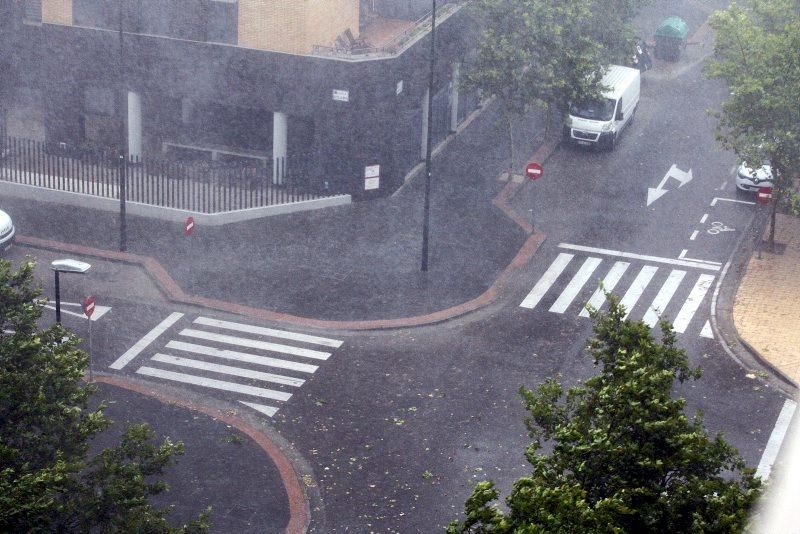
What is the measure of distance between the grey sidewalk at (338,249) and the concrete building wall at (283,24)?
473cm

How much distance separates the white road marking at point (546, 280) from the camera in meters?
25.5

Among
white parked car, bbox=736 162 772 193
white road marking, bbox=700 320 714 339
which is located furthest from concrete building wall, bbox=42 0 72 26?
white parked car, bbox=736 162 772 193

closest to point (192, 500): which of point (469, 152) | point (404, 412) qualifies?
point (404, 412)

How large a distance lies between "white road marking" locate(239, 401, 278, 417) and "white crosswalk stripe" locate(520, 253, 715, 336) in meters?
7.21

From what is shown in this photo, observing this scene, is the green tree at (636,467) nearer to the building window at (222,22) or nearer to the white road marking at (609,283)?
the white road marking at (609,283)

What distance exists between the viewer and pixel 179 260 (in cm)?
2698

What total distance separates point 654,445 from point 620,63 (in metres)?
32.3

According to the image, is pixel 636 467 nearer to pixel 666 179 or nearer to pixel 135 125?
pixel 666 179

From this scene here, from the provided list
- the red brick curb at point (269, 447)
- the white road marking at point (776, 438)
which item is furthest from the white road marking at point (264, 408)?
the white road marking at point (776, 438)

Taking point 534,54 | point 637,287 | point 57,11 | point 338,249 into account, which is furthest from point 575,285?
point 57,11

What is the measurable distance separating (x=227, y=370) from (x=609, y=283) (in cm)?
984

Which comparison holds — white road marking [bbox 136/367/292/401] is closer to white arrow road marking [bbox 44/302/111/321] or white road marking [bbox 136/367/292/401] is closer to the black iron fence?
white arrow road marking [bbox 44/302/111/321]

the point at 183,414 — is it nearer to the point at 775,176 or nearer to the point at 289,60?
the point at 289,60

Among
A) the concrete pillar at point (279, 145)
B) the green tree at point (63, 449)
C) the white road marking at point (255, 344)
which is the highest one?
the green tree at point (63, 449)
